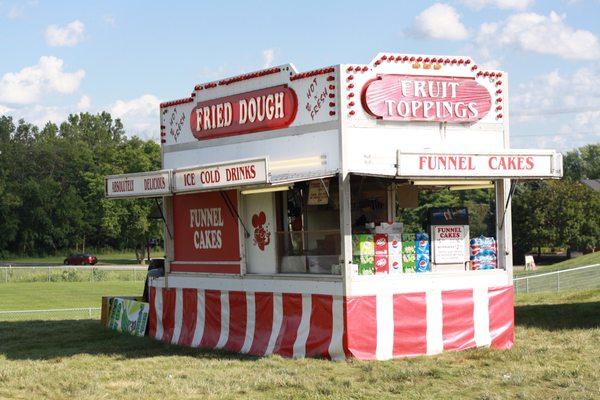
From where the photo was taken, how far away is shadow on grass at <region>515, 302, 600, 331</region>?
16.9 meters

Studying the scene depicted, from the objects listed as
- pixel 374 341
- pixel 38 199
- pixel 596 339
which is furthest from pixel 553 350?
pixel 38 199

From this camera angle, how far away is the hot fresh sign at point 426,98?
14617mm

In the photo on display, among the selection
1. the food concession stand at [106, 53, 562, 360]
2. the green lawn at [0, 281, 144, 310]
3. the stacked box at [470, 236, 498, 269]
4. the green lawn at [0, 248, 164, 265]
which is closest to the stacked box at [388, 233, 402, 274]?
the food concession stand at [106, 53, 562, 360]

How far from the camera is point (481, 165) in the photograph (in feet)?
47.2

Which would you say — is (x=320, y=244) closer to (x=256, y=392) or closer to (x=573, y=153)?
(x=256, y=392)

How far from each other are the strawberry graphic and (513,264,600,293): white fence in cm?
1556

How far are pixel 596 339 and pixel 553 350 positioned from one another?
1.30 m

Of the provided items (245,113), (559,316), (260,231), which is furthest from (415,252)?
(559,316)

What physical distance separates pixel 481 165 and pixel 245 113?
168 inches

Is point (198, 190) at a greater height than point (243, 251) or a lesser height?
greater

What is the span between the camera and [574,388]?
11.1 metres

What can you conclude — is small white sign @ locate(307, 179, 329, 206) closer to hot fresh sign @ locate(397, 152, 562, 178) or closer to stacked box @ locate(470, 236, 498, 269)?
hot fresh sign @ locate(397, 152, 562, 178)

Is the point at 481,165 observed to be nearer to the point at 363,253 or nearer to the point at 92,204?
the point at 363,253

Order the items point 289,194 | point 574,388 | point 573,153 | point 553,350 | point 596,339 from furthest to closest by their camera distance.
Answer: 1. point 573,153
2. point 289,194
3. point 596,339
4. point 553,350
5. point 574,388
